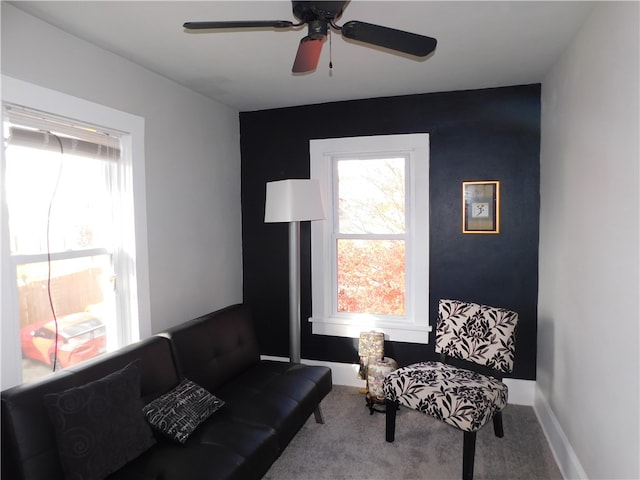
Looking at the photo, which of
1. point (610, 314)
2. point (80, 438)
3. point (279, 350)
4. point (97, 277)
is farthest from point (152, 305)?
point (610, 314)

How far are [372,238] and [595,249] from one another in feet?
6.12

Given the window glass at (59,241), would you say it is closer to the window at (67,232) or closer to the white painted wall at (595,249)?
the window at (67,232)

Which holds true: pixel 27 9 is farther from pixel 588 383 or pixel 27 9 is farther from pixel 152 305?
pixel 588 383

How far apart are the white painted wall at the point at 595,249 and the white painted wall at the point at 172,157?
8.50 ft

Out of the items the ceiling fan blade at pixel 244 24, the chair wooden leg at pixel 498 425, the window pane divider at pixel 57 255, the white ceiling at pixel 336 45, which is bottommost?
the chair wooden leg at pixel 498 425

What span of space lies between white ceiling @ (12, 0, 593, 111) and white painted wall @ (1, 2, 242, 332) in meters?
0.11

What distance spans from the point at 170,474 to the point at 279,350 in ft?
7.25

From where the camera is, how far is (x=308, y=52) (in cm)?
179

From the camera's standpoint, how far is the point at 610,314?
187 cm

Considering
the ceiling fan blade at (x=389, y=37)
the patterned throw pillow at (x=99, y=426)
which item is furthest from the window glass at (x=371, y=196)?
the patterned throw pillow at (x=99, y=426)

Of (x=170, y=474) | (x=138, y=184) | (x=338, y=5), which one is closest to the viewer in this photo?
(x=338, y=5)

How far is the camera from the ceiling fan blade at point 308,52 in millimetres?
1682

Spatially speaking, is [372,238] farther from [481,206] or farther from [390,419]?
[390,419]

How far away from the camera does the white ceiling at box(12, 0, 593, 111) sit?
6.55ft
